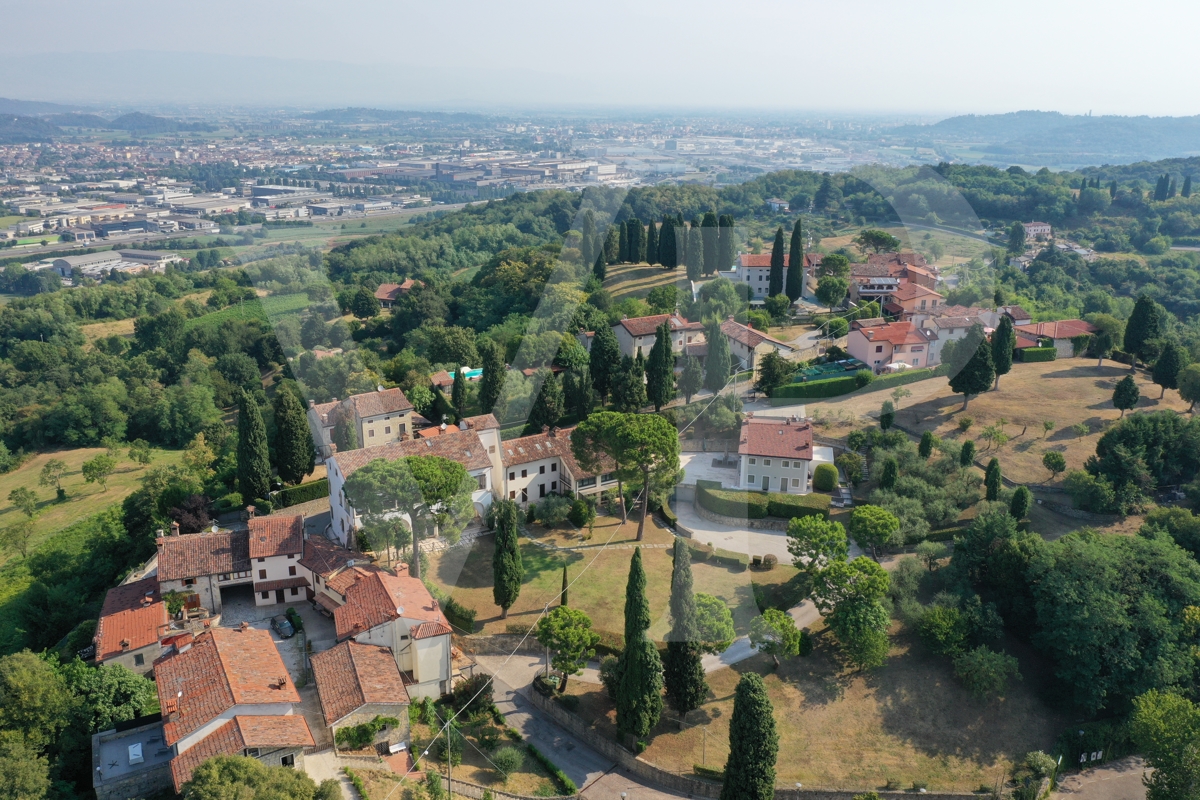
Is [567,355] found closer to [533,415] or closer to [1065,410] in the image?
[533,415]

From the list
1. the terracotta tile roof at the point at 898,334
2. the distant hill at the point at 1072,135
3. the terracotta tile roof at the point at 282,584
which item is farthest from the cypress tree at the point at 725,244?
the distant hill at the point at 1072,135

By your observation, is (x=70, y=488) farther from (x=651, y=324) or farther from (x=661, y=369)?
(x=651, y=324)

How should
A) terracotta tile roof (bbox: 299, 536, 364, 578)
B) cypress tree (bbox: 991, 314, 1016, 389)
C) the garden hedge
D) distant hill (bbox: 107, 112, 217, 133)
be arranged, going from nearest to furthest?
terracotta tile roof (bbox: 299, 536, 364, 578) < cypress tree (bbox: 991, 314, 1016, 389) < the garden hedge < distant hill (bbox: 107, 112, 217, 133)

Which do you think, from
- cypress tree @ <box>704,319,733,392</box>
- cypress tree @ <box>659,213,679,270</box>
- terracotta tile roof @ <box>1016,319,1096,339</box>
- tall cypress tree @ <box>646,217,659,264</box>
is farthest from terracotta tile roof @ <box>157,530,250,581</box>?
terracotta tile roof @ <box>1016,319,1096,339</box>

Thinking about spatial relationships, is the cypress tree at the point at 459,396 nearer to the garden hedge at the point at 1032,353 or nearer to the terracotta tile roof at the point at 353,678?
the terracotta tile roof at the point at 353,678

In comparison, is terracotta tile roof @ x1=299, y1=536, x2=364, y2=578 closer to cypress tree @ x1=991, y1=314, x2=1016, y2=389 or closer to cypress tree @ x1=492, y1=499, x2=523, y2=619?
cypress tree @ x1=492, y1=499, x2=523, y2=619

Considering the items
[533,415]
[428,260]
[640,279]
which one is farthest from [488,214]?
[533,415]
